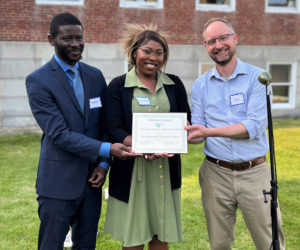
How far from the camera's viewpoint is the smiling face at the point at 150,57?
279 cm

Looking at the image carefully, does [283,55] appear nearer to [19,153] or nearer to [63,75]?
[19,153]

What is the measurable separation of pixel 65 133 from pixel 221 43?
54.5 inches

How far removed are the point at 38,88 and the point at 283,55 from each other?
11.6 metres

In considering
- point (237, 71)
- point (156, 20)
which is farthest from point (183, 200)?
point (156, 20)

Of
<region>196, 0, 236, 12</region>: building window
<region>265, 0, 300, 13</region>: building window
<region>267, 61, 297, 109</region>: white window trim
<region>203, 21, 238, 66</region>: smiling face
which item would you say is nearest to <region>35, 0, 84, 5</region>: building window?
<region>196, 0, 236, 12</region>: building window

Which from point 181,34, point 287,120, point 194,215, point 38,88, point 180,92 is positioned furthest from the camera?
point 287,120

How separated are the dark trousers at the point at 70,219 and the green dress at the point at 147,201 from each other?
0.65 feet

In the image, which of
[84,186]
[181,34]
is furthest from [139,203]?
[181,34]

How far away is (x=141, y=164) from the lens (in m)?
2.88

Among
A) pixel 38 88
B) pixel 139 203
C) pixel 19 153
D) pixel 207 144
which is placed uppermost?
pixel 38 88

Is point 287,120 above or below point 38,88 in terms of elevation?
below

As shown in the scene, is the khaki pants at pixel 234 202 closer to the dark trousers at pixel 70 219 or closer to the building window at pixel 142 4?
the dark trousers at pixel 70 219

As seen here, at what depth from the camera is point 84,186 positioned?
282 cm

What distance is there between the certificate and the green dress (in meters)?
0.17
